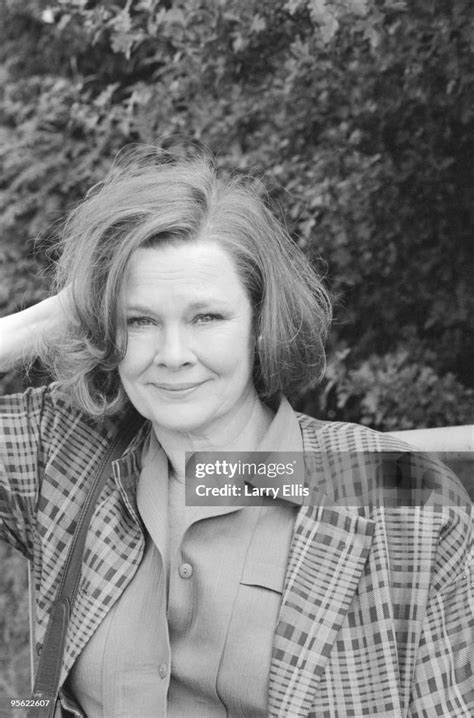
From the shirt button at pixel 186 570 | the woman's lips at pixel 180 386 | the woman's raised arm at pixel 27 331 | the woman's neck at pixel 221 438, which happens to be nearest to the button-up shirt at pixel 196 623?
the shirt button at pixel 186 570

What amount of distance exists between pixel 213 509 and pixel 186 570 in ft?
0.41

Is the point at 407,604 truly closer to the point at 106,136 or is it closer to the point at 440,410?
the point at 440,410

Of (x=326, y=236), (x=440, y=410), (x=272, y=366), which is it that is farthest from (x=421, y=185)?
(x=272, y=366)

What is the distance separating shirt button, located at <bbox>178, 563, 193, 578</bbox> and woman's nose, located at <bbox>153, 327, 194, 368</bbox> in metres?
0.38

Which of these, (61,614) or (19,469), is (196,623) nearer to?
(61,614)

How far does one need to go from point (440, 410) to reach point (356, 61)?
1.02 metres

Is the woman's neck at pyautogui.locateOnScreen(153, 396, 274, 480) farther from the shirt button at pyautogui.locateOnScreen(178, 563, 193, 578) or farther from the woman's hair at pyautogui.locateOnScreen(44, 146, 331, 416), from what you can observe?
the shirt button at pyautogui.locateOnScreen(178, 563, 193, 578)

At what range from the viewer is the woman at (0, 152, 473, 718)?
5.71ft

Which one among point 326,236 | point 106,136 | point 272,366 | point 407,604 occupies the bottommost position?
point 407,604

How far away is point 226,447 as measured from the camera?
6.55ft

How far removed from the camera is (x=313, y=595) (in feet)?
5.79

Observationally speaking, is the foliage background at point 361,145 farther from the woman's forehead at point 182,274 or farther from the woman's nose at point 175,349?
the woman's nose at point 175,349

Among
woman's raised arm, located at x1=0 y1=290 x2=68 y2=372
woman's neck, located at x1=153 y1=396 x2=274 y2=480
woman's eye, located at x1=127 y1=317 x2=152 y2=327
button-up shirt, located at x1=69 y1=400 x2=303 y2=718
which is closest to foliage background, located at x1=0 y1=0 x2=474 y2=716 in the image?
woman's raised arm, located at x1=0 y1=290 x2=68 y2=372

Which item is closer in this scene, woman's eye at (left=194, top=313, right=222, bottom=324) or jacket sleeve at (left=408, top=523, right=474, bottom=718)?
jacket sleeve at (left=408, top=523, right=474, bottom=718)
